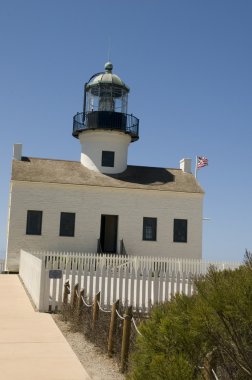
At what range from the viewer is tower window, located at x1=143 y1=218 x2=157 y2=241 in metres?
24.0

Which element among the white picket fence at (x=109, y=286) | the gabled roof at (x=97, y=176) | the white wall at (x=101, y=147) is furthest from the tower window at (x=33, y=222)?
the white picket fence at (x=109, y=286)

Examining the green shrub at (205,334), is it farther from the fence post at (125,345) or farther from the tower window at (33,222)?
the tower window at (33,222)

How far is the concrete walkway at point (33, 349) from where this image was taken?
584 cm

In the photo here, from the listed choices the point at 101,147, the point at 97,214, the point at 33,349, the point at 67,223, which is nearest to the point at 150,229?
the point at 97,214

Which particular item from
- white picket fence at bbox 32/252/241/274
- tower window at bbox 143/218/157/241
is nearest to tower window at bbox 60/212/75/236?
white picket fence at bbox 32/252/241/274

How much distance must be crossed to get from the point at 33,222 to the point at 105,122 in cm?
704

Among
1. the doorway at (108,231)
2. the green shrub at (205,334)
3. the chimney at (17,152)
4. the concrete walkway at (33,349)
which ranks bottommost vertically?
the concrete walkway at (33,349)

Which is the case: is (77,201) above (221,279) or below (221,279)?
above

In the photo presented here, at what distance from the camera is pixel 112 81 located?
25781 millimetres

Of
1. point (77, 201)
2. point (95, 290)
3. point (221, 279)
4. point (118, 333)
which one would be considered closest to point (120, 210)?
point (77, 201)

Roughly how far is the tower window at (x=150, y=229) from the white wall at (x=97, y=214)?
0.23 metres

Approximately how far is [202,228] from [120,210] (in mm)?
4814

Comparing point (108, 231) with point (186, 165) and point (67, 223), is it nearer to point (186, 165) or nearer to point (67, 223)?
point (67, 223)

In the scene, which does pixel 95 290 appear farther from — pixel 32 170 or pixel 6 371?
pixel 32 170
